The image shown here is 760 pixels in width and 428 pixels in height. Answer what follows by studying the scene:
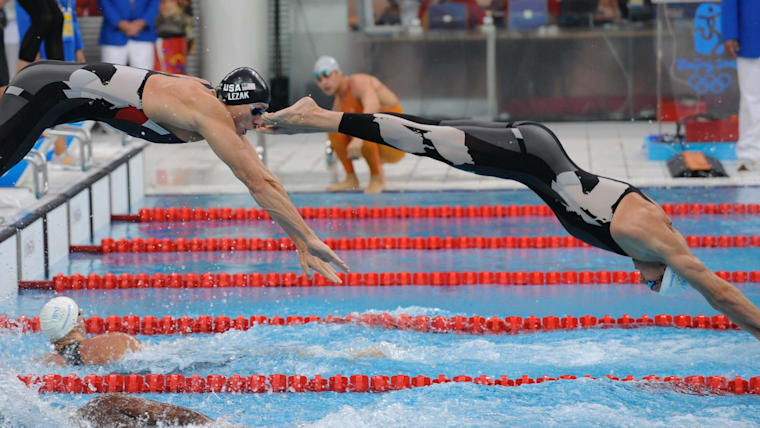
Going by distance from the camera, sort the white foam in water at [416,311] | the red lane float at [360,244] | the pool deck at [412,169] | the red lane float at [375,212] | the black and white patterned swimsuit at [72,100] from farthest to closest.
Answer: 1. the pool deck at [412,169]
2. the red lane float at [375,212]
3. the red lane float at [360,244]
4. the white foam in water at [416,311]
5. the black and white patterned swimsuit at [72,100]

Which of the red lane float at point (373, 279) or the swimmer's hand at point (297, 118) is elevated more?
the swimmer's hand at point (297, 118)

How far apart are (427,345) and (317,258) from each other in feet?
3.43

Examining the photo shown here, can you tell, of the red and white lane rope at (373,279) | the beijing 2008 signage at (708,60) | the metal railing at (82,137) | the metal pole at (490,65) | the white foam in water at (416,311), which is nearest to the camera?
the white foam in water at (416,311)

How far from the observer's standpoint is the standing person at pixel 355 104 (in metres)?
8.66

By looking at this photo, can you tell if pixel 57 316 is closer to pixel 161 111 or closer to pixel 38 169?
pixel 161 111

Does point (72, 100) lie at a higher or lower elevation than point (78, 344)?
higher

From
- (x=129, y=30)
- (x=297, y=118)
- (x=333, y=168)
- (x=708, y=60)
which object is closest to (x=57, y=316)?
(x=297, y=118)

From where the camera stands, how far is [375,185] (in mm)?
8961

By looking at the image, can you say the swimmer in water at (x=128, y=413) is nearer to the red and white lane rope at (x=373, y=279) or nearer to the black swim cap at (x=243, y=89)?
the black swim cap at (x=243, y=89)

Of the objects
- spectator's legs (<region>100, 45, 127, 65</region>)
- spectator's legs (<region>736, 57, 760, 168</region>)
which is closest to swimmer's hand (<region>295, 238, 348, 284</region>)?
spectator's legs (<region>736, 57, 760, 168</region>)

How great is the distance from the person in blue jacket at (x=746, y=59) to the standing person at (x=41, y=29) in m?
5.07

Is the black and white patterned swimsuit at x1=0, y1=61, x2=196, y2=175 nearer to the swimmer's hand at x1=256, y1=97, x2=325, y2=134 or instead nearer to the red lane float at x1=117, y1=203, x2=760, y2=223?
the swimmer's hand at x1=256, y1=97, x2=325, y2=134

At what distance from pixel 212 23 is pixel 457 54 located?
104 inches

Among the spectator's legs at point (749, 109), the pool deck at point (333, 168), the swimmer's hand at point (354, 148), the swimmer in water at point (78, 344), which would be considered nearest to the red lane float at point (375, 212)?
the swimmer's hand at point (354, 148)
